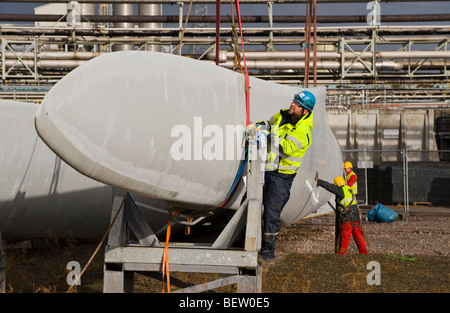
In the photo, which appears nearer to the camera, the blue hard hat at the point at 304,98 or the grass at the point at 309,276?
the blue hard hat at the point at 304,98

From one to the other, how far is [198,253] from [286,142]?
53.0 inches

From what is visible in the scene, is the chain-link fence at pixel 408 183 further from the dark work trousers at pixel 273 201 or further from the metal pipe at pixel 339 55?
the dark work trousers at pixel 273 201

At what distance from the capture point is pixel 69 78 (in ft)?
11.6

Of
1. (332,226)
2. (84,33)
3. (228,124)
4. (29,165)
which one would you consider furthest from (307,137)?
(84,33)

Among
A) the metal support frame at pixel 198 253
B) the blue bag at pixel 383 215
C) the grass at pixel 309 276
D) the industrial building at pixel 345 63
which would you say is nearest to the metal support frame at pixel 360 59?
the industrial building at pixel 345 63

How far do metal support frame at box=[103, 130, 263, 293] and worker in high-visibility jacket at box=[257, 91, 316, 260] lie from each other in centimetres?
51

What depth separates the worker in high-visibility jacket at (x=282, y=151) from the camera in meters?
4.77

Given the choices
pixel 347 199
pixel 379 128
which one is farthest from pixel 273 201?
pixel 379 128

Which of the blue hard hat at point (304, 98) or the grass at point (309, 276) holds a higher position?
the blue hard hat at point (304, 98)

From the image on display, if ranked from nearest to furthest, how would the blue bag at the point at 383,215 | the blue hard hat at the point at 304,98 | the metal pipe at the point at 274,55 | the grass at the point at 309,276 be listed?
the blue hard hat at the point at 304,98 → the grass at the point at 309,276 → the blue bag at the point at 383,215 → the metal pipe at the point at 274,55

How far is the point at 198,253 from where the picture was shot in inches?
156

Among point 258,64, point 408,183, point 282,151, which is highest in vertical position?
point 258,64

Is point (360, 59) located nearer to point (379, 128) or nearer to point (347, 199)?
point (379, 128)

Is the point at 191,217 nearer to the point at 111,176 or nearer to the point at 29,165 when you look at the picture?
the point at 111,176
